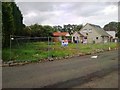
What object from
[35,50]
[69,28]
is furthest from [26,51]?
[69,28]

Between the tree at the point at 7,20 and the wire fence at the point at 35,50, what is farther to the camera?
the tree at the point at 7,20

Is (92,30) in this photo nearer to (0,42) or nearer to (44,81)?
(0,42)

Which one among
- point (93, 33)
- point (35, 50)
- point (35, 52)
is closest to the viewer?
point (35, 52)

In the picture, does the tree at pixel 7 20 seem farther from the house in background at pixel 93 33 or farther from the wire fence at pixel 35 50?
the house in background at pixel 93 33

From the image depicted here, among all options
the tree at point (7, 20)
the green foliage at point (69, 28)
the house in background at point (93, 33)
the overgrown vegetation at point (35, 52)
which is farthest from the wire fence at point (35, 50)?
the green foliage at point (69, 28)

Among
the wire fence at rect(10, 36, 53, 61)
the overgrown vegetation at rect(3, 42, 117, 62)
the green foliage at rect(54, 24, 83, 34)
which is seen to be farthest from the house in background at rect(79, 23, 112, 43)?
the wire fence at rect(10, 36, 53, 61)

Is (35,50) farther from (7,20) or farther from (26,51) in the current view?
(7,20)

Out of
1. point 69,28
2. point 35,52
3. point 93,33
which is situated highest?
point 69,28

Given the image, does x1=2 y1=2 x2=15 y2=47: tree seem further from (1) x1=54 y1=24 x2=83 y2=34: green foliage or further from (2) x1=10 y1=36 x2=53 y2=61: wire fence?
(1) x1=54 y1=24 x2=83 y2=34: green foliage

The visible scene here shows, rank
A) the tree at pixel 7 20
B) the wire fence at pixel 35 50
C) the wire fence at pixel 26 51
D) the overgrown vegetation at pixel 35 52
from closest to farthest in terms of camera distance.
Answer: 1. the overgrown vegetation at pixel 35 52
2. the wire fence at pixel 26 51
3. the wire fence at pixel 35 50
4. the tree at pixel 7 20

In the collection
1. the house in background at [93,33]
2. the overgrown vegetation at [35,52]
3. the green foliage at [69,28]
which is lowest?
the overgrown vegetation at [35,52]

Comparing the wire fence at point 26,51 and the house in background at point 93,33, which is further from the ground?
the house in background at point 93,33

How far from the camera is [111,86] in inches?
391

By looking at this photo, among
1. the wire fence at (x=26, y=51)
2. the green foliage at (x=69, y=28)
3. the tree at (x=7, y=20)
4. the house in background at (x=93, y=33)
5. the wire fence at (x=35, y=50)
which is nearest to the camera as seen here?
the wire fence at (x=26, y=51)
